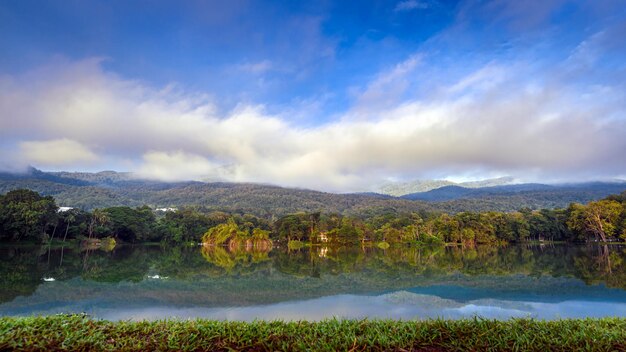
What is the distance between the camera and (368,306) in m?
9.79

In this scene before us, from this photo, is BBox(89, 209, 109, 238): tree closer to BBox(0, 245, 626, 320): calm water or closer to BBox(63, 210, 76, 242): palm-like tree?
BBox(63, 210, 76, 242): palm-like tree

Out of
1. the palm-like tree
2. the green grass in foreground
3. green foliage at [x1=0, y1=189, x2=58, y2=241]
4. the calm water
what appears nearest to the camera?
the green grass in foreground

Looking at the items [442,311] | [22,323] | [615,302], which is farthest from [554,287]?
[22,323]

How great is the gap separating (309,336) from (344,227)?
59166mm

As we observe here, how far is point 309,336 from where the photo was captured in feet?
16.3

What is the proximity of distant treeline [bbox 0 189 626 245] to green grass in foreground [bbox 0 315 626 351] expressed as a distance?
2025 inches

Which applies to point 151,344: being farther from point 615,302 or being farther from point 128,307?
point 615,302

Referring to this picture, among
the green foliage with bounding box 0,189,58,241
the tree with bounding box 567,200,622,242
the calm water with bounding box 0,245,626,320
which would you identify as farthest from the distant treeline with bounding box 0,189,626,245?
the calm water with bounding box 0,245,626,320

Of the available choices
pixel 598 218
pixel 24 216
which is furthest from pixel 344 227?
pixel 24 216

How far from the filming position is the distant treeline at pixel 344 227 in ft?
176

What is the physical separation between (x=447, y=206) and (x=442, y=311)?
585 feet

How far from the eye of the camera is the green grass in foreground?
459 cm

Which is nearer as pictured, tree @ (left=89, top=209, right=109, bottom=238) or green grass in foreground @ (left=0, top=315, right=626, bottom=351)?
green grass in foreground @ (left=0, top=315, right=626, bottom=351)

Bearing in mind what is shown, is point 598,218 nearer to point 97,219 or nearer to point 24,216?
point 24,216
